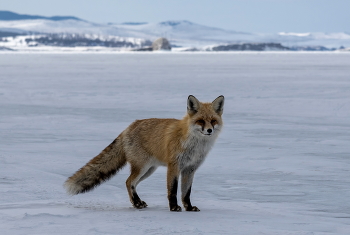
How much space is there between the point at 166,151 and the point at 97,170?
26.4 inches

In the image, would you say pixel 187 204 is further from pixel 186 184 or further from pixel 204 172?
pixel 204 172

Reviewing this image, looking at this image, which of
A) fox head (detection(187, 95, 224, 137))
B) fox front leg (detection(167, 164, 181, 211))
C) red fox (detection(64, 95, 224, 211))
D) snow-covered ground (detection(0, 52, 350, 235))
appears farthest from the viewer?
fox front leg (detection(167, 164, 181, 211))

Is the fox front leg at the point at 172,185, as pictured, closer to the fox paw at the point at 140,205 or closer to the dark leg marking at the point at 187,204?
the dark leg marking at the point at 187,204

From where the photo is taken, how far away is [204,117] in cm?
449

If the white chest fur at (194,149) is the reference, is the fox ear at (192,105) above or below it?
above

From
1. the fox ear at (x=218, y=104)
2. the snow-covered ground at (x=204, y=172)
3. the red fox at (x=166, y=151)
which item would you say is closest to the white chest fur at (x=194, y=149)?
the red fox at (x=166, y=151)

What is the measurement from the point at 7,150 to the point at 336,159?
437cm

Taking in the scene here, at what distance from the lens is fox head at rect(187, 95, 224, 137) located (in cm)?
445

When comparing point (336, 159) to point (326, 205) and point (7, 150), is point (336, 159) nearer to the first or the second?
point (326, 205)

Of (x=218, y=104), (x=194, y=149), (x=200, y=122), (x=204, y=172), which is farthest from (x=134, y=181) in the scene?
(x=204, y=172)

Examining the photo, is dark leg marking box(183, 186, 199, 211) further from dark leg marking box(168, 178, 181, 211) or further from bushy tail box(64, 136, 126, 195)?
bushy tail box(64, 136, 126, 195)

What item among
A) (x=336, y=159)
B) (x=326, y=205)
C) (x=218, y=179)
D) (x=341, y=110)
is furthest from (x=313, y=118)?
(x=326, y=205)

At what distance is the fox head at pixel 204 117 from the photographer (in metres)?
4.45

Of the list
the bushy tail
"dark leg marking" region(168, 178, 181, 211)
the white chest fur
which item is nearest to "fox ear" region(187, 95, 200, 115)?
the white chest fur
